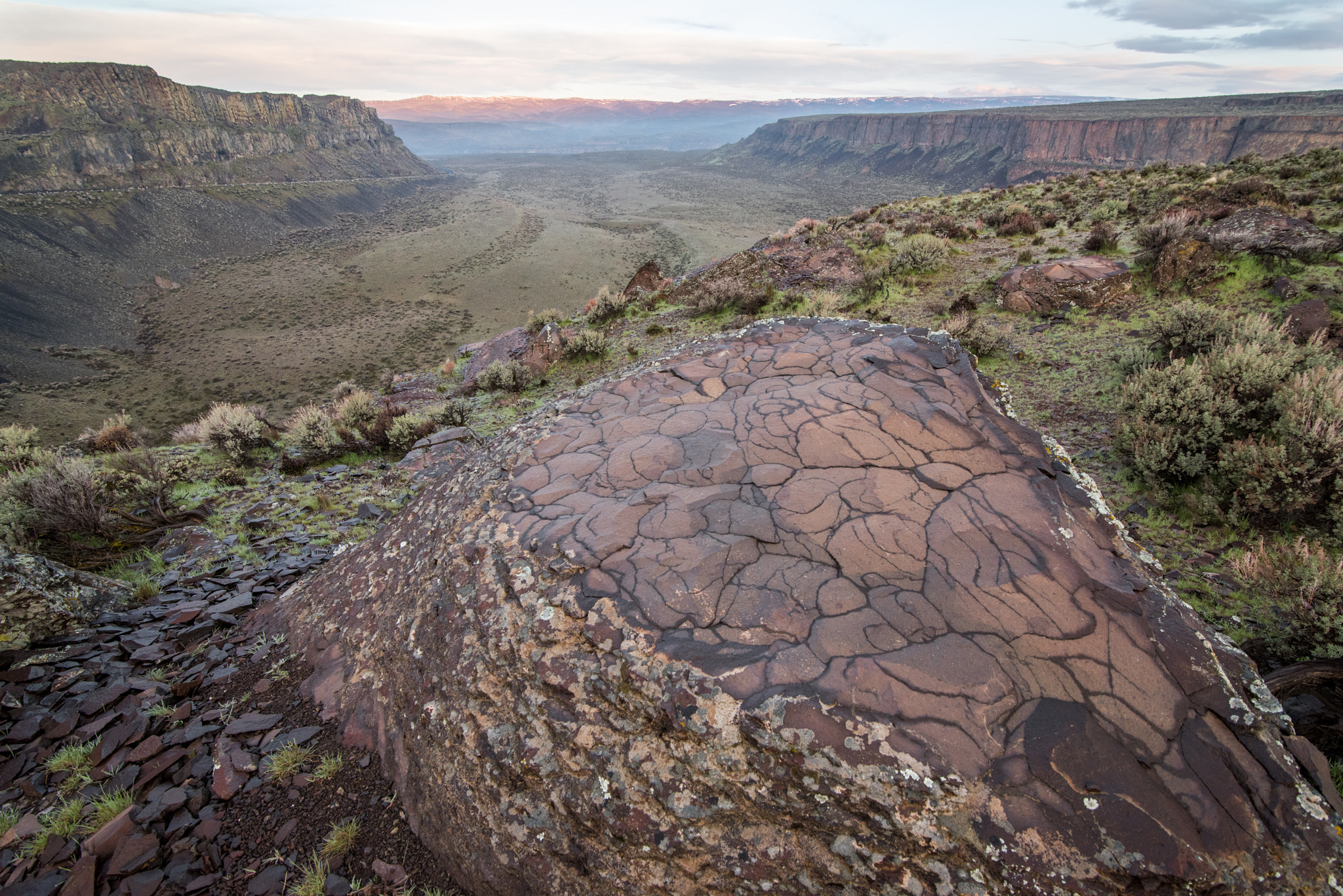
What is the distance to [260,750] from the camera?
3.20 metres

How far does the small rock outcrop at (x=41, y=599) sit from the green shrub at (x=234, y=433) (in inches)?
166

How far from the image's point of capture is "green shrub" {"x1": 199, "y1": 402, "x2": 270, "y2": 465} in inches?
316

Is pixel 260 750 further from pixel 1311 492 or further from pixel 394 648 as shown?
pixel 1311 492

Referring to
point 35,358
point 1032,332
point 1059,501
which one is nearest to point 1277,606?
point 1059,501

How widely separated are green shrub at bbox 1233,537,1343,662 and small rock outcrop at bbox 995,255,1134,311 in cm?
611

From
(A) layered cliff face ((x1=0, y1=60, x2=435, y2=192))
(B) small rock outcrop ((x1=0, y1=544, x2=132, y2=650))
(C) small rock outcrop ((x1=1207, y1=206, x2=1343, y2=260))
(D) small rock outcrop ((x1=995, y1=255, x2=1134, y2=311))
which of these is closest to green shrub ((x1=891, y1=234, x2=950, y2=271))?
(D) small rock outcrop ((x1=995, y1=255, x2=1134, y2=311))

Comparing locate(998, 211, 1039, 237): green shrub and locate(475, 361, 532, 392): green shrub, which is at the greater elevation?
locate(998, 211, 1039, 237): green shrub

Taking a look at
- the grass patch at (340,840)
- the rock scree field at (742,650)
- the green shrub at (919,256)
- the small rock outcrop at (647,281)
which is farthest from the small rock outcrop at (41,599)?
the green shrub at (919,256)

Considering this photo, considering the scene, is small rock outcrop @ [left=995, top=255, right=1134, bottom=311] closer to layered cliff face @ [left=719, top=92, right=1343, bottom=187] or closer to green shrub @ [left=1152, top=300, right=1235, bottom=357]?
green shrub @ [left=1152, top=300, right=1235, bottom=357]

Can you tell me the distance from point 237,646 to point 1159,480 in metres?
8.09

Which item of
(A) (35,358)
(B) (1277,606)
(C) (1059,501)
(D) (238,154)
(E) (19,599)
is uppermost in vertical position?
(D) (238,154)

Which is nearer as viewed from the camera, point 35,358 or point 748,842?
point 748,842

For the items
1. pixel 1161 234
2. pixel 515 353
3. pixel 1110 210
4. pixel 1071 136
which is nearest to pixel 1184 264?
pixel 1161 234

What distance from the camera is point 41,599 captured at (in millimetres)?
3812
